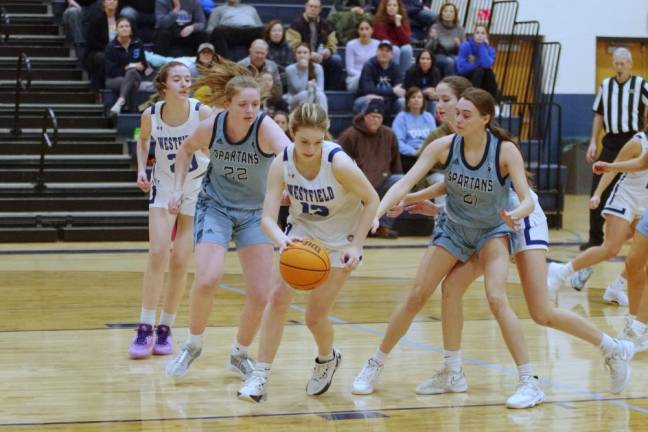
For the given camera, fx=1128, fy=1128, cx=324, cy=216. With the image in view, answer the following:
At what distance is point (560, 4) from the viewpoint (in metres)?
18.9

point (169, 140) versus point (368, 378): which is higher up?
point (169, 140)

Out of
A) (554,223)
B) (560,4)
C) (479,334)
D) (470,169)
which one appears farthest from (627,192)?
(560,4)

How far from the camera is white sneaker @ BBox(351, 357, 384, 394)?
17.7 ft

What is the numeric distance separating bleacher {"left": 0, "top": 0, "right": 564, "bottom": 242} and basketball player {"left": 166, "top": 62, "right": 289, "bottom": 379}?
639 cm

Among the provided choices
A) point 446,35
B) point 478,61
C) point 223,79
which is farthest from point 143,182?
point 446,35

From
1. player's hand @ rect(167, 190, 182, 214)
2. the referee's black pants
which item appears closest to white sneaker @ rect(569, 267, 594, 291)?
the referee's black pants

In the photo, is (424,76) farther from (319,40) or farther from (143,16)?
(143,16)

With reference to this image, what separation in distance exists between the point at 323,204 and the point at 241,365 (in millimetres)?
1122

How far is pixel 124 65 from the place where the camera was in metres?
13.1

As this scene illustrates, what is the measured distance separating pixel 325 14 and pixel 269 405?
1112 centimetres

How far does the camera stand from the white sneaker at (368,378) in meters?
5.39

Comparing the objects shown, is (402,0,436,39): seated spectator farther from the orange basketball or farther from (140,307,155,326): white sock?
the orange basketball

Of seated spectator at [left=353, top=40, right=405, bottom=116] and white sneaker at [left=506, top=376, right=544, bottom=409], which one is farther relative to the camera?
seated spectator at [left=353, top=40, right=405, bottom=116]

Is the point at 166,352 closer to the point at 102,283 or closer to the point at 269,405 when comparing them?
the point at 269,405
